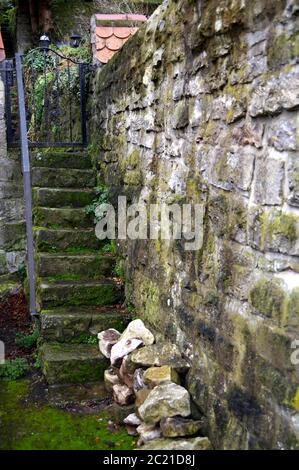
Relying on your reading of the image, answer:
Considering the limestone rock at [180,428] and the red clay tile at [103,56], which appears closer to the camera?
the limestone rock at [180,428]

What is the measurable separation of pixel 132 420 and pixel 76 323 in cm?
118

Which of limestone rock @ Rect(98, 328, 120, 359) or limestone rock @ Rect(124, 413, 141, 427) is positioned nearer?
limestone rock @ Rect(124, 413, 141, 427)

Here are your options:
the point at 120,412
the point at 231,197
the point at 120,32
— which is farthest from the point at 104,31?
the point at 120,412

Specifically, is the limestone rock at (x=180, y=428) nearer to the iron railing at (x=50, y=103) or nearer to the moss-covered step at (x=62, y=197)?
the moss-covered step at (x=62, y=197)

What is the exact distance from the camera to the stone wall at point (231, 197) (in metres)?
2.22

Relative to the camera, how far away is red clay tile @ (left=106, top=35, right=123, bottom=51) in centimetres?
572

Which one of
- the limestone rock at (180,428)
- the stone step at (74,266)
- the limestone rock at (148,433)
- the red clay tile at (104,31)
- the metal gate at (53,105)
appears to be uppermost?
the red clay tile at (104,31)

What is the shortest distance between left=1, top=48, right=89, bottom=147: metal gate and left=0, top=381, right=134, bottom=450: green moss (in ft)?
10.4

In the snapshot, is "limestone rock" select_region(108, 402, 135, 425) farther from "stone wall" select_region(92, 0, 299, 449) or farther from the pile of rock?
"stone wall" select_region(92, 0, 299, 449)

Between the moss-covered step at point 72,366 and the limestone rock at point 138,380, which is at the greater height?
the limestone rock at point 138,380

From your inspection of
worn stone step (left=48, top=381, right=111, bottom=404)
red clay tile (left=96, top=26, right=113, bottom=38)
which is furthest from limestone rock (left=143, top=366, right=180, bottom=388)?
red clay tile (left=96, top=26, right=113, bottom=38)

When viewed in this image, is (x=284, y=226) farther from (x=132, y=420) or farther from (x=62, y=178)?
(x=62, y=178)

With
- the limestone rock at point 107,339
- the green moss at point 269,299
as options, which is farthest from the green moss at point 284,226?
the limestone rock at point 107,339
